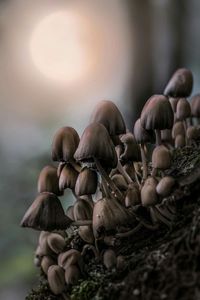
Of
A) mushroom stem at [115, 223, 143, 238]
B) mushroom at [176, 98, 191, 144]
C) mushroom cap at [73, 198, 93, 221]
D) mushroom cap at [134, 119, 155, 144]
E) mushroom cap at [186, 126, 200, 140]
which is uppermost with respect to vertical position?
mushroom at [176, 98, 191, 144]

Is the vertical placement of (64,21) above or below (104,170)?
above

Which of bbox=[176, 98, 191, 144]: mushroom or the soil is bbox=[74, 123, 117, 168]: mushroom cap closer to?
the soil

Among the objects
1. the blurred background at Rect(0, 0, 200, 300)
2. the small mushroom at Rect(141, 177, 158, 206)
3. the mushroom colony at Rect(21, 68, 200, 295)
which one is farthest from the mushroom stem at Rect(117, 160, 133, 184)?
the blurred background at Rect(0, 0, 200, 300)

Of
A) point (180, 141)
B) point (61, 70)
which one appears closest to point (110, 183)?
point (180, 141)

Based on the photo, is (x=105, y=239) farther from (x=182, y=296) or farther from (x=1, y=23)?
(x=1, y=23)

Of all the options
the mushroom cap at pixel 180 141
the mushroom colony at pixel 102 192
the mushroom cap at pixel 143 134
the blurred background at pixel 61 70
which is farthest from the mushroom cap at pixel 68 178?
the blurred background at pixel 61 70

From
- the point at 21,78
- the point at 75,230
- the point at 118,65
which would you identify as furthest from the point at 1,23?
the point at 75,230
